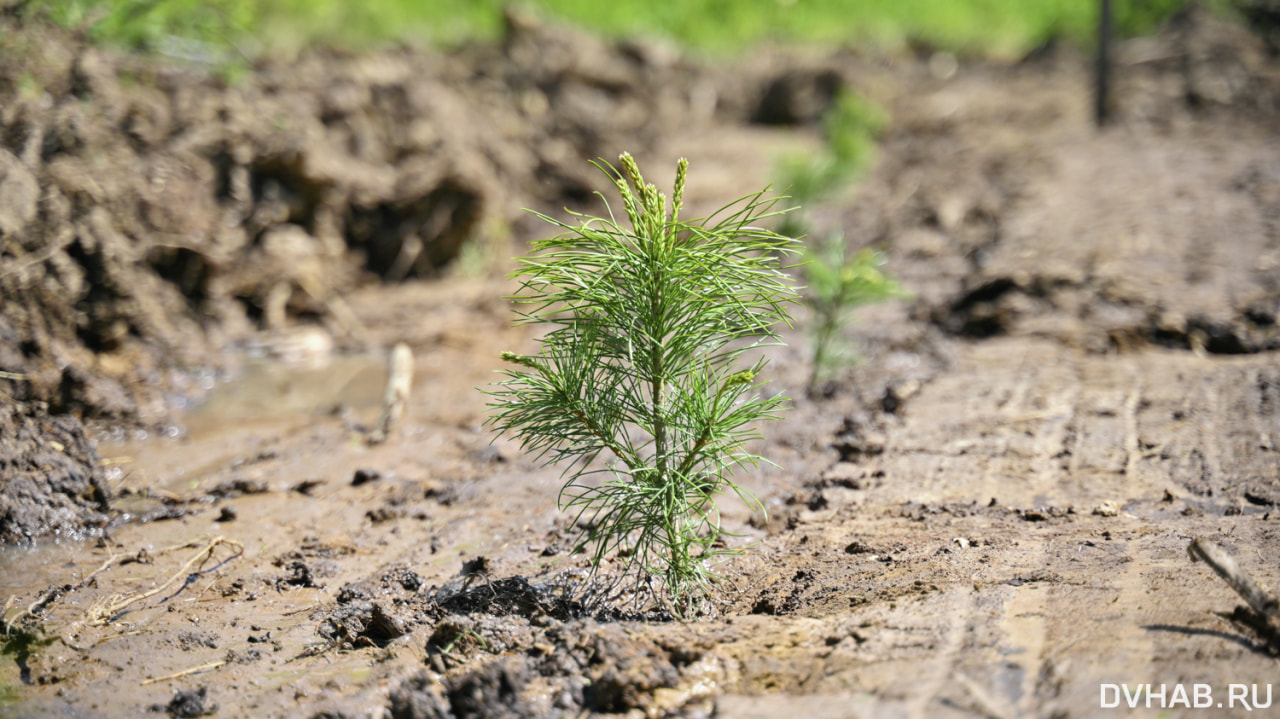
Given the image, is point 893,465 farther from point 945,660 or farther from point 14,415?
point 14,415

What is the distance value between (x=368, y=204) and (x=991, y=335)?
5433 millimetres

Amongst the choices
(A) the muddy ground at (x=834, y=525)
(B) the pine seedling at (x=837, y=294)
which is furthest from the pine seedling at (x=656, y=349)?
(B) the pine seedling at (x=837, y=294)

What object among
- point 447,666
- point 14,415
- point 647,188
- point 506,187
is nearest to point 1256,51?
point 506,187

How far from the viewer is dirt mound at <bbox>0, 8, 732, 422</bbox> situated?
4.60 meters

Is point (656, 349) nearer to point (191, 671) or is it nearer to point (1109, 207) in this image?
point (191, 671)

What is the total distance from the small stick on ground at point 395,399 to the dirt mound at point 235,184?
137 centimetres

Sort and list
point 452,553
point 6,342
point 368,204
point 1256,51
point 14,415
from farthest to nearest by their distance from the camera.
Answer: point 1256,51 < point 368,204 < point 6,342 < point 14,415 < point 452,553

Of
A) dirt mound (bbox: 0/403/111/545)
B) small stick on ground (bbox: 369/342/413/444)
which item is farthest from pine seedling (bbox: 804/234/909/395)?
dirt mound (bbox: 0/403/111/545)

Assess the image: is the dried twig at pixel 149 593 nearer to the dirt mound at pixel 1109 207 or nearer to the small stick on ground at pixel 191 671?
the small stick on ground at pixel 191 671

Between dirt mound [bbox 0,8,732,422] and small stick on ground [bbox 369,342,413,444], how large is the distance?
1369mm

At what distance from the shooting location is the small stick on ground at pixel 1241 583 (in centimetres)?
176

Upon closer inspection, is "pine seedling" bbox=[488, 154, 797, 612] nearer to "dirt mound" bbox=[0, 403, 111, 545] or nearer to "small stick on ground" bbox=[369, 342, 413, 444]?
"dirt mound" bbox=[0, 403, 111, 545]

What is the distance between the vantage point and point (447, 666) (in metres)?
2.17

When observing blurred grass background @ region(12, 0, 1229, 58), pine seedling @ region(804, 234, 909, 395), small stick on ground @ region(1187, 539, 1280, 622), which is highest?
blurred grass background @ region(12, 0, 1229, 58)
